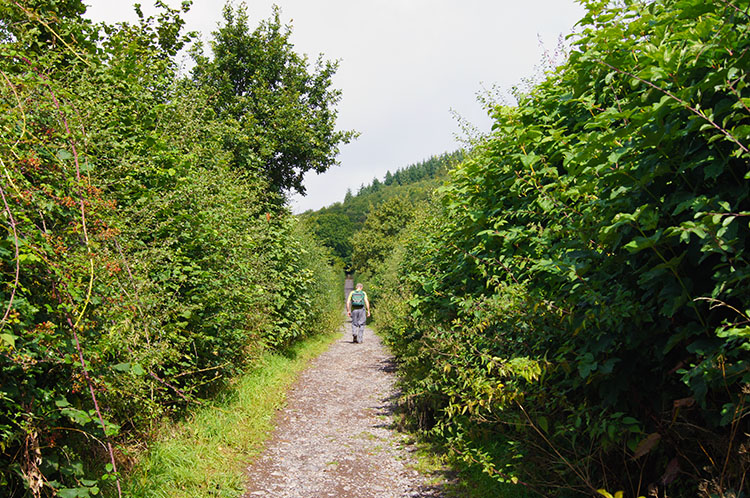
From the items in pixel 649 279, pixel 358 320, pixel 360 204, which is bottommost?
pixel 358 320

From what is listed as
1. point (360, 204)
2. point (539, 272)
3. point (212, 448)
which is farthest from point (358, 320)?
point (360, 204)

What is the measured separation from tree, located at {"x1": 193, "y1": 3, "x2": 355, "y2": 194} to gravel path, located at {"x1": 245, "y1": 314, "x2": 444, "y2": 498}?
947cm

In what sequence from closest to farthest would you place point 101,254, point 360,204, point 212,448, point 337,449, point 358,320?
point 101,254 < point 212,448 < point 337,449 < point 358,320 < point 360,204

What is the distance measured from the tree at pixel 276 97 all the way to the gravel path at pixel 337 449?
31.1 feet

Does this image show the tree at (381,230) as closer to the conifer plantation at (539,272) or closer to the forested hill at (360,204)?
the forested hill at (360,204)

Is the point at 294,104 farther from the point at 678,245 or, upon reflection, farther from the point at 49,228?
the point at 678,245

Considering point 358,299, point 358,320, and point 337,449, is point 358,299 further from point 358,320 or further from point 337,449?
point 337,449

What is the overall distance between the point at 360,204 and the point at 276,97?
103m

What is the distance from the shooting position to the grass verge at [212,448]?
4332 millimetres

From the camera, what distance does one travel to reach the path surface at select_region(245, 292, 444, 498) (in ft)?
16.5

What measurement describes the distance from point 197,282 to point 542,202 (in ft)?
14.0

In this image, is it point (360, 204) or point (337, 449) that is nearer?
point (337, 449)

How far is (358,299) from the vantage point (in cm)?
1675

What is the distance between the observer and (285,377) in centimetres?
970
